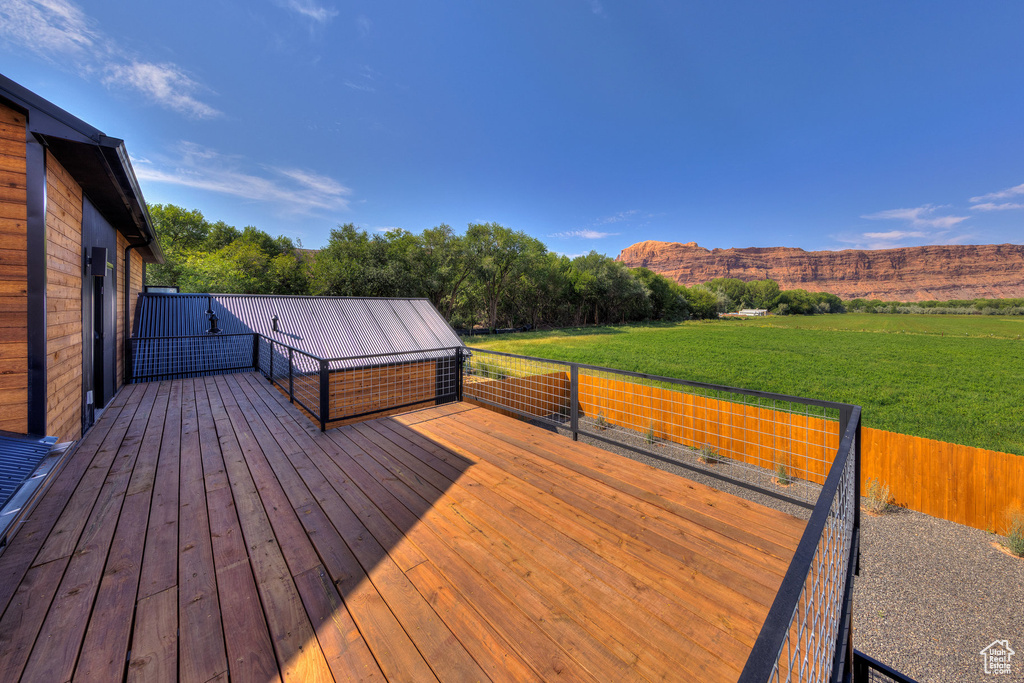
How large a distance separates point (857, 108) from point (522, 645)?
50904 millimetres

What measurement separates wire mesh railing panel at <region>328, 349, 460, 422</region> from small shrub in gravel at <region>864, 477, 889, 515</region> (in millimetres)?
6699

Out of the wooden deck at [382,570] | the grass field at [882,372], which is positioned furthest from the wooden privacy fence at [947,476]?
the grass field at [882,372]

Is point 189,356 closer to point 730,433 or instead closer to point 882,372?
point 730,433

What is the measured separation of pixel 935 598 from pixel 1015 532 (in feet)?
5.24

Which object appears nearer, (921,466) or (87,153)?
(87,153)

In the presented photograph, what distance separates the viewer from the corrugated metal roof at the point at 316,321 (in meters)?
7.73

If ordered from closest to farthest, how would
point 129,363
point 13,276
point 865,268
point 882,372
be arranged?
1. point 13,276
2. point 129,363
3. point 882,372
4. point 865,268

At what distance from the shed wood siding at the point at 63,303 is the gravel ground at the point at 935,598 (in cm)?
435

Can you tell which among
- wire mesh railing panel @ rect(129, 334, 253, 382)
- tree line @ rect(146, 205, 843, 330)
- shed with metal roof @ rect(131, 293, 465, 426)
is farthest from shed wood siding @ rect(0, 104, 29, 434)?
tree line @ rect(146, 205, 843, 330)

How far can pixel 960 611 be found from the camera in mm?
3932

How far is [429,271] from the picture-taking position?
86.4ft

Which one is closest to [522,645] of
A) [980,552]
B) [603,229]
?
[980,552]

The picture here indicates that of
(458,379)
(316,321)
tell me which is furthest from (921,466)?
(316,321)

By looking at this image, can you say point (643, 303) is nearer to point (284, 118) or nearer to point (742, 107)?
point (742, 107)
